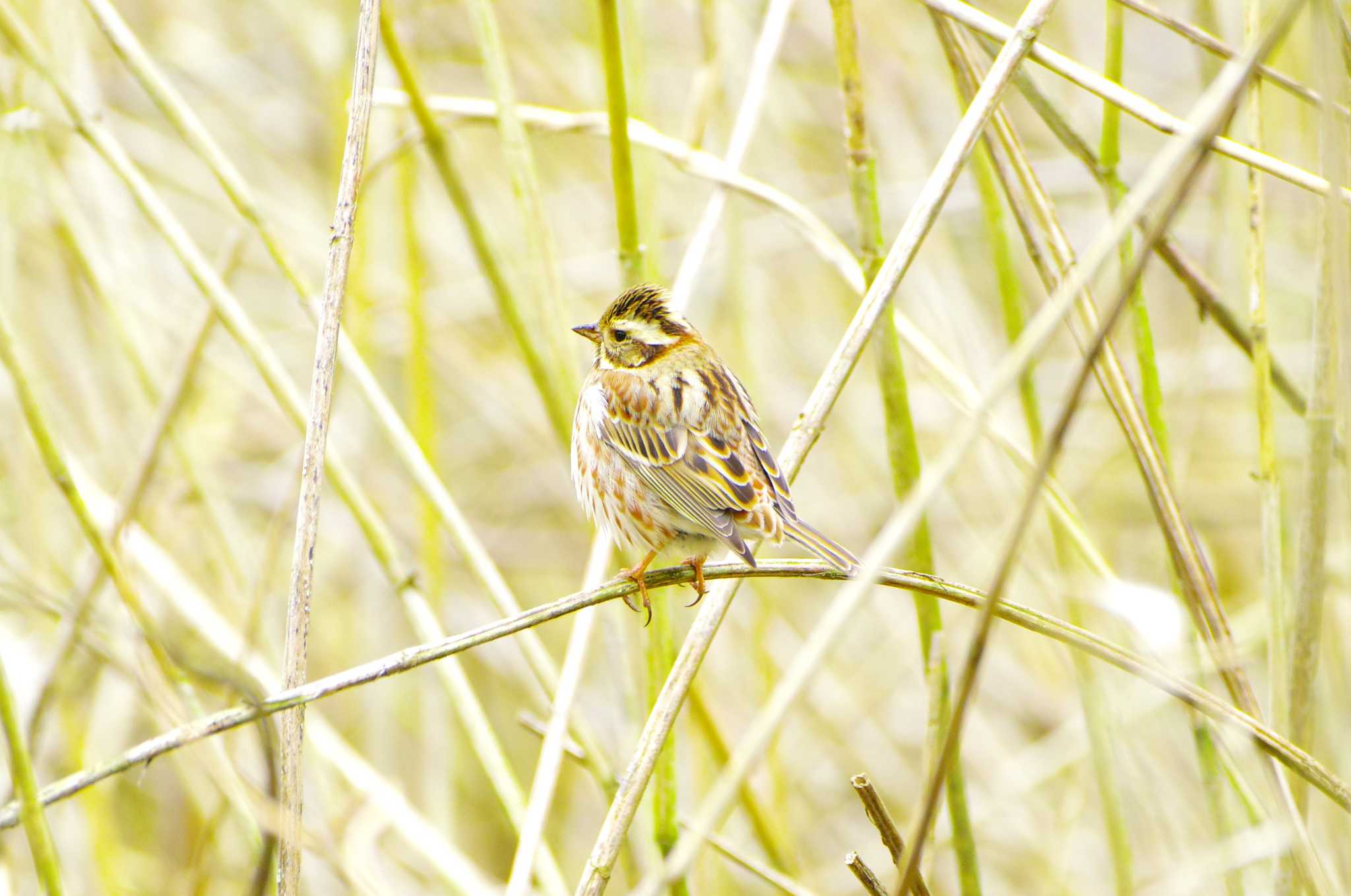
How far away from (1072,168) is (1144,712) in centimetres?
207

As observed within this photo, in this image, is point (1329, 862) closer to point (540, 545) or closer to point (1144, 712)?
point (1144, 712)

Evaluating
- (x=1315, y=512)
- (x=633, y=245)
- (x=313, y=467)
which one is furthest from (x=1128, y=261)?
(x=313, y=467)

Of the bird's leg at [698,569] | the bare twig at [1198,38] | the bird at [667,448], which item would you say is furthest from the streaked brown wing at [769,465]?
the bare twig at [1198,38]

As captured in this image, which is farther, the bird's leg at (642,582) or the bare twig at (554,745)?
the bird's leg at (642,582)

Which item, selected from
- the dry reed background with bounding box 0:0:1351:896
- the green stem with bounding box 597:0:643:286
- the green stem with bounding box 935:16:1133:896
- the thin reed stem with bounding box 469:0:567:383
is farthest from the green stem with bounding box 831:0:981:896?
the thin reed stem with bounding box 469:0:567:383

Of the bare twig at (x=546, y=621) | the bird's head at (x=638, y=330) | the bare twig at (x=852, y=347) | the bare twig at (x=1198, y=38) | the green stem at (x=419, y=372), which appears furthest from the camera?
the green stem at (x=419, y=372)

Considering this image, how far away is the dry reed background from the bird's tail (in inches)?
8.3

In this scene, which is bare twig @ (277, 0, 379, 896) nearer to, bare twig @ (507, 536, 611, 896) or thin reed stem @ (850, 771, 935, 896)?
bare twig @ (507, 536, 611, 896)

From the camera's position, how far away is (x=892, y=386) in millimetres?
2271

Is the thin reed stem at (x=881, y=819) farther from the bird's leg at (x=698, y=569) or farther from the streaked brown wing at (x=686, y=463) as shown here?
the streaked brown wing at (x=686, y=463)

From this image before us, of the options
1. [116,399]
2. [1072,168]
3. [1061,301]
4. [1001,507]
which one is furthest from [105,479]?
[1072,168]

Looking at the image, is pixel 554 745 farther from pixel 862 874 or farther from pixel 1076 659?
pixel 1076 659

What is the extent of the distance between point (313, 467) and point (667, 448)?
119cm

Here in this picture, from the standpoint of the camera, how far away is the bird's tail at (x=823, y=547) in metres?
2.06
